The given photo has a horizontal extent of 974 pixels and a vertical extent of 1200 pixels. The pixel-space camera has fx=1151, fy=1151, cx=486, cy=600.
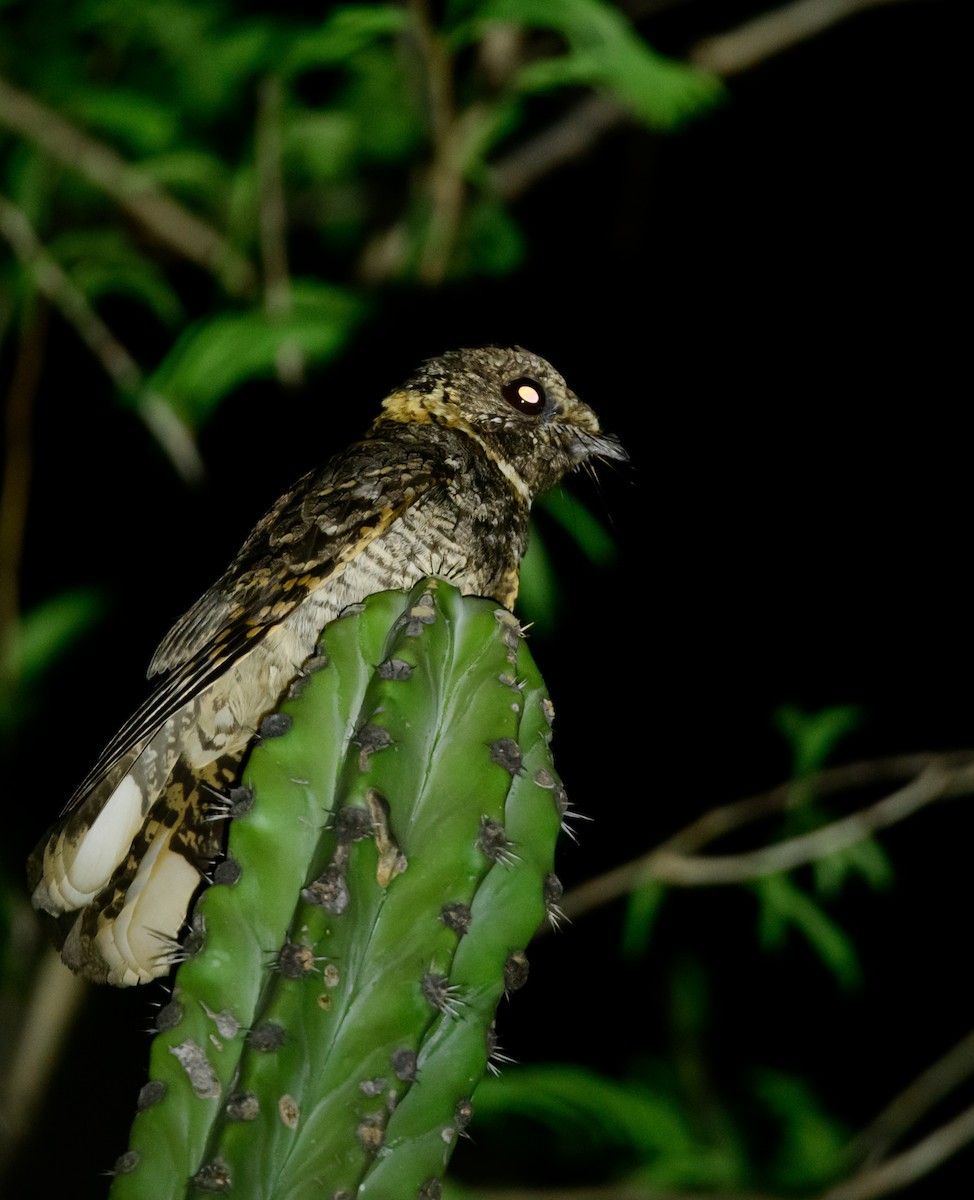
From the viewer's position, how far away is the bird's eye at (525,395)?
8.19 ft

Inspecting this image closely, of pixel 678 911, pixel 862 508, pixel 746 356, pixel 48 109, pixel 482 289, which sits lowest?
pixel 678 911

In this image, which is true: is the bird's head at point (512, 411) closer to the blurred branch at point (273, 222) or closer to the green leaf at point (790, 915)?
the blurred branch at point (273, 222)

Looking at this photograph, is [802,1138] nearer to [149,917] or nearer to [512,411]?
[512,411]

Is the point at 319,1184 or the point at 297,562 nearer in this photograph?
the point at 319,1184

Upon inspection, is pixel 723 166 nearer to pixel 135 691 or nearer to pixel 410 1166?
pixel 135 691

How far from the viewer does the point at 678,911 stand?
17.7 ft

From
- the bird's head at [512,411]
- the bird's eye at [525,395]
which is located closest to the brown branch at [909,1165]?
the bird's head at [512,411]

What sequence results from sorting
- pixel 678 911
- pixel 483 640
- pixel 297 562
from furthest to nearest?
pixel 678 911, pixel 297 562, pixel 483 640

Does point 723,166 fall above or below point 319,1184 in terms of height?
above

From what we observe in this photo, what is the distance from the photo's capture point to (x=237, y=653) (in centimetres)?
174

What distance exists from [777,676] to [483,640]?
379cm

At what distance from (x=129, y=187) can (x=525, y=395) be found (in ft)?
4.33

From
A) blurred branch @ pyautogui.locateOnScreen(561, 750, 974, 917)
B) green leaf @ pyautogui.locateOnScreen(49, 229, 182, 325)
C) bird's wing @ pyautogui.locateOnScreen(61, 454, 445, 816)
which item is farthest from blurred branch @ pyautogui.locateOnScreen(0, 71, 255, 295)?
blurred branch @ pyautogui.locateOnScreen(561, 750, 974, 917)

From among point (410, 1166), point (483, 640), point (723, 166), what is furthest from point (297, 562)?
point (723, 166)
